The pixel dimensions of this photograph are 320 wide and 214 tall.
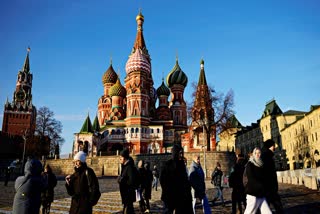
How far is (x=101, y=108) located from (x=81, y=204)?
58.7m

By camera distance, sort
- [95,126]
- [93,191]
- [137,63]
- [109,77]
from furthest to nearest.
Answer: [109,77]
[95,126]
[137,63]
[93,191]

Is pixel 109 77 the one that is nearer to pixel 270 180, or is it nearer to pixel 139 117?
pixel 139 117

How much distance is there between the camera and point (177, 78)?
206ft

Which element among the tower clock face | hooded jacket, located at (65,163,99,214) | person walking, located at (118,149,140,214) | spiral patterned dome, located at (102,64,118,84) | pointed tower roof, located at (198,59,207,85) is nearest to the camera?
hooded jacket, located at (65,163,99,214)

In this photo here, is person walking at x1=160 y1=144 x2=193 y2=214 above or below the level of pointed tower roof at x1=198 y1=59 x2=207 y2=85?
below

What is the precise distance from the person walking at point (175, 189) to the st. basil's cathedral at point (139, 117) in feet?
124

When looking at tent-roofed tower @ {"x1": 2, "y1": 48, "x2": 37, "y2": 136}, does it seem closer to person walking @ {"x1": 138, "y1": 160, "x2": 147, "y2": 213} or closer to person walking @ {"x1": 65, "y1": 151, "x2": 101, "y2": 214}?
person walking @ {"x1": 138, "y1": 160, "x2": 147, "y2": 213}

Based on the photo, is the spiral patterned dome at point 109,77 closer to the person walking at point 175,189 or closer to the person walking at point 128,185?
the person walking at point 128,185

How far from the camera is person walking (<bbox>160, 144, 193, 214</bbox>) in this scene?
16.1 ft

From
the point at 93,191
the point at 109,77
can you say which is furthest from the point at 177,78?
the point at 93,191

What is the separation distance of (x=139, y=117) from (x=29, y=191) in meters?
45.5

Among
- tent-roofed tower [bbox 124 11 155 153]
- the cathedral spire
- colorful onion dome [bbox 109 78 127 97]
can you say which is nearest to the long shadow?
tent-roofed tower [bbox 124 11 155 153]

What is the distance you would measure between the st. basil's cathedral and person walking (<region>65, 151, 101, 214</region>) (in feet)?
126

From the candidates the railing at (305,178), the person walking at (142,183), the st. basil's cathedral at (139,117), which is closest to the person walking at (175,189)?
the person walking at (142,183)
